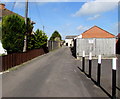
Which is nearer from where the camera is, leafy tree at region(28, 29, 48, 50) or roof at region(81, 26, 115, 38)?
leafy tree at region(28, 29, 48, 50)

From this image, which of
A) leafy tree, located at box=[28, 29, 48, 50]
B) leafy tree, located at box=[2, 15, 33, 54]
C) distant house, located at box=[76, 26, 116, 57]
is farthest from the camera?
leafy tree, located at box=[28, 29, 48, 50]

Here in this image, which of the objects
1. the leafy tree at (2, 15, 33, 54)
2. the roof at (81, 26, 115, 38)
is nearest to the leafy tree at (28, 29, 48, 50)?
the leafy tree at (2, 15, 33, 54)

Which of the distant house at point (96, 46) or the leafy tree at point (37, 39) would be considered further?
the leafy tree at point (37, 39)

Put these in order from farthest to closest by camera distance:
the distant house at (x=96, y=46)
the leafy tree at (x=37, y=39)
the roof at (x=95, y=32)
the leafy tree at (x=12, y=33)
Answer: the roof at (x=95, y=32), the leafy tree at (x=37, y=39), the distant house at (x=96, y=46), the leafy tree at (x=12, y=33)

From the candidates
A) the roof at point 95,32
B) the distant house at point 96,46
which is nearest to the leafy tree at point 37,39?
the distant house at point 96,46

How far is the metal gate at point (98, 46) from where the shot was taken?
776 inches

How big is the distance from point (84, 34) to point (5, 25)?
34.5m

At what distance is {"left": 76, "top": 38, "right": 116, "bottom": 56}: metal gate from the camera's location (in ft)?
64.6

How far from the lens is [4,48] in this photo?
13.9 metres

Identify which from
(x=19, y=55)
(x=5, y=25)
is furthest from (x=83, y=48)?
(x=5, y=25)

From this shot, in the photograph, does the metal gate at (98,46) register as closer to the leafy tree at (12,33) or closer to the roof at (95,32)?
the leafy tree at (12,33)

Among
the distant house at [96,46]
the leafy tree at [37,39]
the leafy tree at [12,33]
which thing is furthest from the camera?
the leafy tree at [37,39]

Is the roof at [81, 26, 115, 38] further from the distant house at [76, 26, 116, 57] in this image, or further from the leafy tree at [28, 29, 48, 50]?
the distant house at [76, 26, 116, 57]

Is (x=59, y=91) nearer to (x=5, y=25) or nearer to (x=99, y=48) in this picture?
(x=5, y=25)
